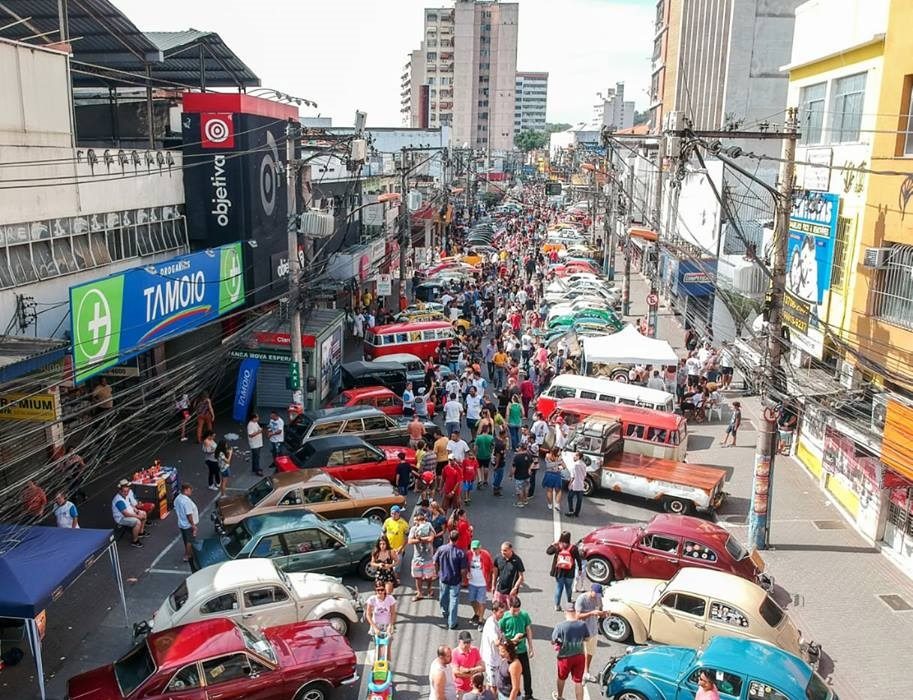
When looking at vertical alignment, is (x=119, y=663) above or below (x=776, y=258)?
below

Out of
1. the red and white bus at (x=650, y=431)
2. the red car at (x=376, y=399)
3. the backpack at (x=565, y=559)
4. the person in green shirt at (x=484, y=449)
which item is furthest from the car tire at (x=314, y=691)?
the red car at (x=376, y=399)

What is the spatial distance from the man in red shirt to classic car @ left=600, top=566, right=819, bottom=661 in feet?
15.5

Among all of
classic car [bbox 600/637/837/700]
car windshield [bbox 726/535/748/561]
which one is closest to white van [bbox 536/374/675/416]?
car windshield [bbox 726/535/748/561]

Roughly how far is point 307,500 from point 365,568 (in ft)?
6.46

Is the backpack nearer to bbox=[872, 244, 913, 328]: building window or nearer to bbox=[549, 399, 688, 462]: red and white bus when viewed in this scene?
bbox=[549, 399, 688, 462]: red and white bus

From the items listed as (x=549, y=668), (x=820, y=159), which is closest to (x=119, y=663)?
(x=549, y=668)

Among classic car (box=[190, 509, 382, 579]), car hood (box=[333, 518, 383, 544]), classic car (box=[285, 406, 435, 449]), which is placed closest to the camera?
classic car (box=[190, 509, 382, 579])

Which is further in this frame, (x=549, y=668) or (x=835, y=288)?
(x=835, y=288)

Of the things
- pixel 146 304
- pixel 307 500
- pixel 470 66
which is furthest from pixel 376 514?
pixel 470 66

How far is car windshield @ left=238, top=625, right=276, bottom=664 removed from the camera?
991 centimetres

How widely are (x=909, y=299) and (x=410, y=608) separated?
36.4 ft

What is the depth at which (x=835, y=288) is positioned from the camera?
61.2 ft

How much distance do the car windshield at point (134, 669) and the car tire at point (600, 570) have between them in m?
7.46

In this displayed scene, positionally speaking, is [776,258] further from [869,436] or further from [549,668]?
[549,668]
